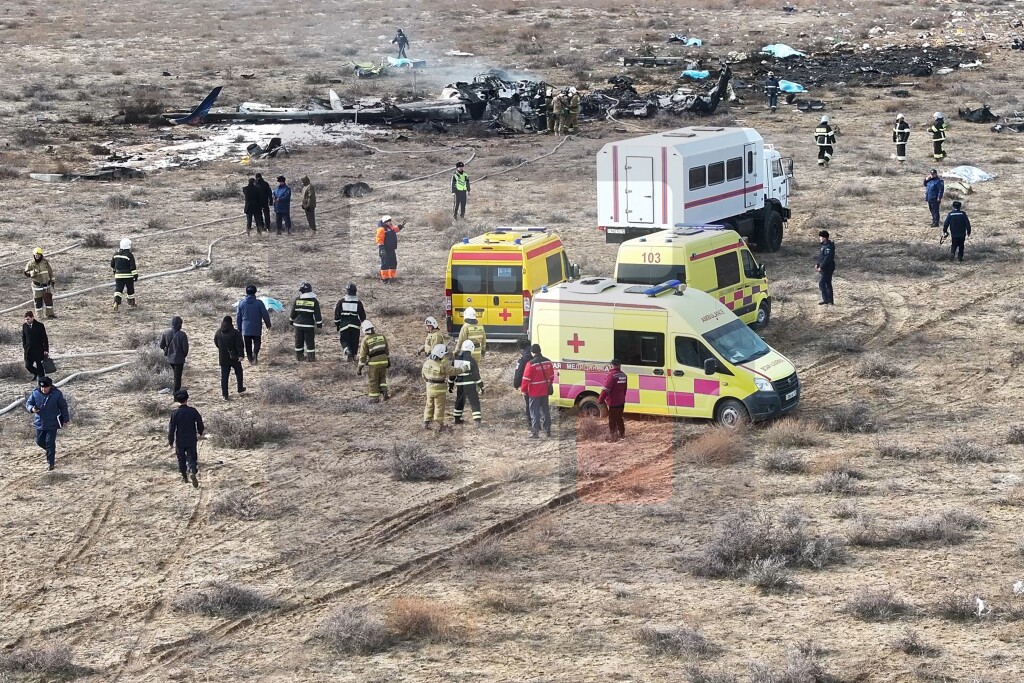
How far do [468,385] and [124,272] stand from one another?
9840 millimetres

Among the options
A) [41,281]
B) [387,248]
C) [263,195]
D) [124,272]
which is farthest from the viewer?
[263,195]

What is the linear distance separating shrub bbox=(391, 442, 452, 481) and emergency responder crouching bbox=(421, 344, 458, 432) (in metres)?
1.60

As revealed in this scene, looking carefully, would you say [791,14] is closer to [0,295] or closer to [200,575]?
[0,295]

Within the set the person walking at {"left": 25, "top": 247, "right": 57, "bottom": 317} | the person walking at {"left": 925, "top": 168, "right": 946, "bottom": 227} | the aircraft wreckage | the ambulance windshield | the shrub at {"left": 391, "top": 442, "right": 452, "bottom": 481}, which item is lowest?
the shrub at {"left": 391, "top": 442, "right": 452, "bottom": 481}

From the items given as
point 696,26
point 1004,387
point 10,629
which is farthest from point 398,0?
point 10,629

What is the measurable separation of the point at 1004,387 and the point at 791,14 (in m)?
67.3

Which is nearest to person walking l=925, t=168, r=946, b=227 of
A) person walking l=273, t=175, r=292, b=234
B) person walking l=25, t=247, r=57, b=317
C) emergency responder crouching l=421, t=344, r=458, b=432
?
person walking l=273, t=175, r=292, b=234

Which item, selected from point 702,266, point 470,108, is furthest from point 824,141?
point 702,266

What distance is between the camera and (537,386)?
63.4 feet

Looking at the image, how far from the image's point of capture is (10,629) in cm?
1414

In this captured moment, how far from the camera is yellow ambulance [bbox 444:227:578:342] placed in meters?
23.6

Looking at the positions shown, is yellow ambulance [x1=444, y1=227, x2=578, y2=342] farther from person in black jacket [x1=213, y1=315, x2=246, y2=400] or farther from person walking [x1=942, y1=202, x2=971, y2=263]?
person walking [x1=942, y1=202, x2=971, y2=263]

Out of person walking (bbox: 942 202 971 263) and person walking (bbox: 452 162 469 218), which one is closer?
person walking (bbox: 942 202 971 263)

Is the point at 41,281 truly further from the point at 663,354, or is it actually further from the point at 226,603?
the point at 226,603
